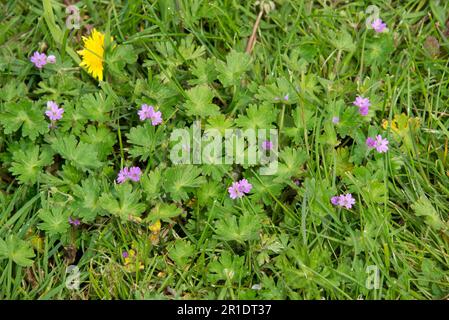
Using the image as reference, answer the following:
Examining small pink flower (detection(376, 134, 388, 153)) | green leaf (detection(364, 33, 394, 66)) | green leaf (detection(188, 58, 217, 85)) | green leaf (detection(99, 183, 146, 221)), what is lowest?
green leaf (detection(99, 183, 146, 221))

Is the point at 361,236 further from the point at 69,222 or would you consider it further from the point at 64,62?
the point at 64,62

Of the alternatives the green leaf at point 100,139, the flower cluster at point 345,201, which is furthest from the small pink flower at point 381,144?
the green leaf at point 100,139

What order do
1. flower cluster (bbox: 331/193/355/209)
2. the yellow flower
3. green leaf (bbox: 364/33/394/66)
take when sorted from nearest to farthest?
flower cluster (bbox: 331/193/355/209) < the yellow flower < green leaf (bbox: 364/33/394/66)

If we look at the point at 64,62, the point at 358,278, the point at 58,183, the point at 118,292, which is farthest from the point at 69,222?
the point at 358,278

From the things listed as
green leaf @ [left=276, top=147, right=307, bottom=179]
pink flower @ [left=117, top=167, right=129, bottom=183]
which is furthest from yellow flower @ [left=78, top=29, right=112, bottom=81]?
green leaf @ [left=276, top=147, right=307, bottom=179]

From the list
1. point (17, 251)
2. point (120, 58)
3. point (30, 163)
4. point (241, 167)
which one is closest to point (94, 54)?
point (120, 58)

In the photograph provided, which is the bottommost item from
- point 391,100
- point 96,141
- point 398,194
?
point 398,194

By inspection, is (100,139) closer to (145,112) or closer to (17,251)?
(145,112)

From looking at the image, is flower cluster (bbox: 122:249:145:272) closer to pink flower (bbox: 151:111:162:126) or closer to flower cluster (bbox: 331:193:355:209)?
pink flower (bbox: 151:111:162:126)
